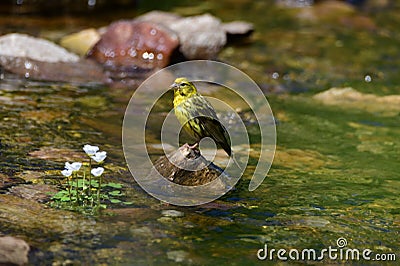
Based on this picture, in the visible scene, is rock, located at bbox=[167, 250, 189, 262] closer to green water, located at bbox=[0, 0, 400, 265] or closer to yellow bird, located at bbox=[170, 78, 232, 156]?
green water, located at bbox=[0, 0, 400, 265]

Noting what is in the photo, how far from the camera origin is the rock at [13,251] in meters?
4.12

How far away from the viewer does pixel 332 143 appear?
24.4ft

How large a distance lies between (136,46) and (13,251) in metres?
6.65

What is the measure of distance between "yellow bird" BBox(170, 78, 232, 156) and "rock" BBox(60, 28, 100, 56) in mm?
5523

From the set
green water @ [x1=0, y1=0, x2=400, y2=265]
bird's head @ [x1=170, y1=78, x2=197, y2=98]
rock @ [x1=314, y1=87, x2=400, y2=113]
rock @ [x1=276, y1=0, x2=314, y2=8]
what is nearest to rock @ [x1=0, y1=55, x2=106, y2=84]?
green water @ [x1=0, y1=0, x2=400, y2=265]

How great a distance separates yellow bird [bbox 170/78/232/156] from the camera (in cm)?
540

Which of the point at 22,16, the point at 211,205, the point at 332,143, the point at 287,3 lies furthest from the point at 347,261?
the point at 287,3

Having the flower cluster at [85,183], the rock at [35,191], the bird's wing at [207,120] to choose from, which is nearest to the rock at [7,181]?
the rock at [35,191]

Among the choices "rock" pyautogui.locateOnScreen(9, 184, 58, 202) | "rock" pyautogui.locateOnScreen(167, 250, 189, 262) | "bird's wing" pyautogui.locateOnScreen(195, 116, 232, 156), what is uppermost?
"bird's wing" pyautogui.locateOnScreen(195, 116, 232, 156)

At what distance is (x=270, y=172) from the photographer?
6445mm

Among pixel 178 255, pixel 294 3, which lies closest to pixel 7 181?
pixel 178 255

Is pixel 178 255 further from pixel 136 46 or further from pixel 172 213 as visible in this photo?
pixel 136 46

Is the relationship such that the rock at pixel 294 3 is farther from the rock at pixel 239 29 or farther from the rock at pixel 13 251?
the rock at pixel 13 251

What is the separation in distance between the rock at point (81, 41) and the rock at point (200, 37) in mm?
1230
